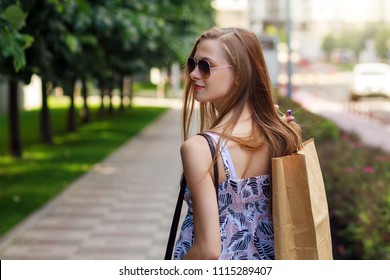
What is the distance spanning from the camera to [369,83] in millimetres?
39406

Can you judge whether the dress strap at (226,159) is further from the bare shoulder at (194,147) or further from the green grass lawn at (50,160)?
the green grass lawn at (50,160)

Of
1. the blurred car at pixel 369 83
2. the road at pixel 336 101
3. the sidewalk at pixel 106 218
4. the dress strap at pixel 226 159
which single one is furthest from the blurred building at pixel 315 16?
the dress strap at pixel 226 159

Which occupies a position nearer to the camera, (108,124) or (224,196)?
(224,196)

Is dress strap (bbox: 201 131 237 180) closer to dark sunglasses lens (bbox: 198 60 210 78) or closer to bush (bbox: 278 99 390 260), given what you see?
dark sunglasses lens (bbox: 198 60 210 78)

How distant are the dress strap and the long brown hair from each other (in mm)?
55

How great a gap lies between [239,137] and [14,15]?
3.21m

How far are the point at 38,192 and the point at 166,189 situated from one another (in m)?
1.97

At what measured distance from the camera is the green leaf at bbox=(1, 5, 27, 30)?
17.7 feet

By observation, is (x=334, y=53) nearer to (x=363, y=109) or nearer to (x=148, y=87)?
(x=148, y=87)

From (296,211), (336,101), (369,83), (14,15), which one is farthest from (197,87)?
(336,101)

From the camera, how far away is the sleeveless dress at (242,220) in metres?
2.60

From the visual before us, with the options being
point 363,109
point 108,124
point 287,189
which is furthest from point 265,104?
point 363,109
